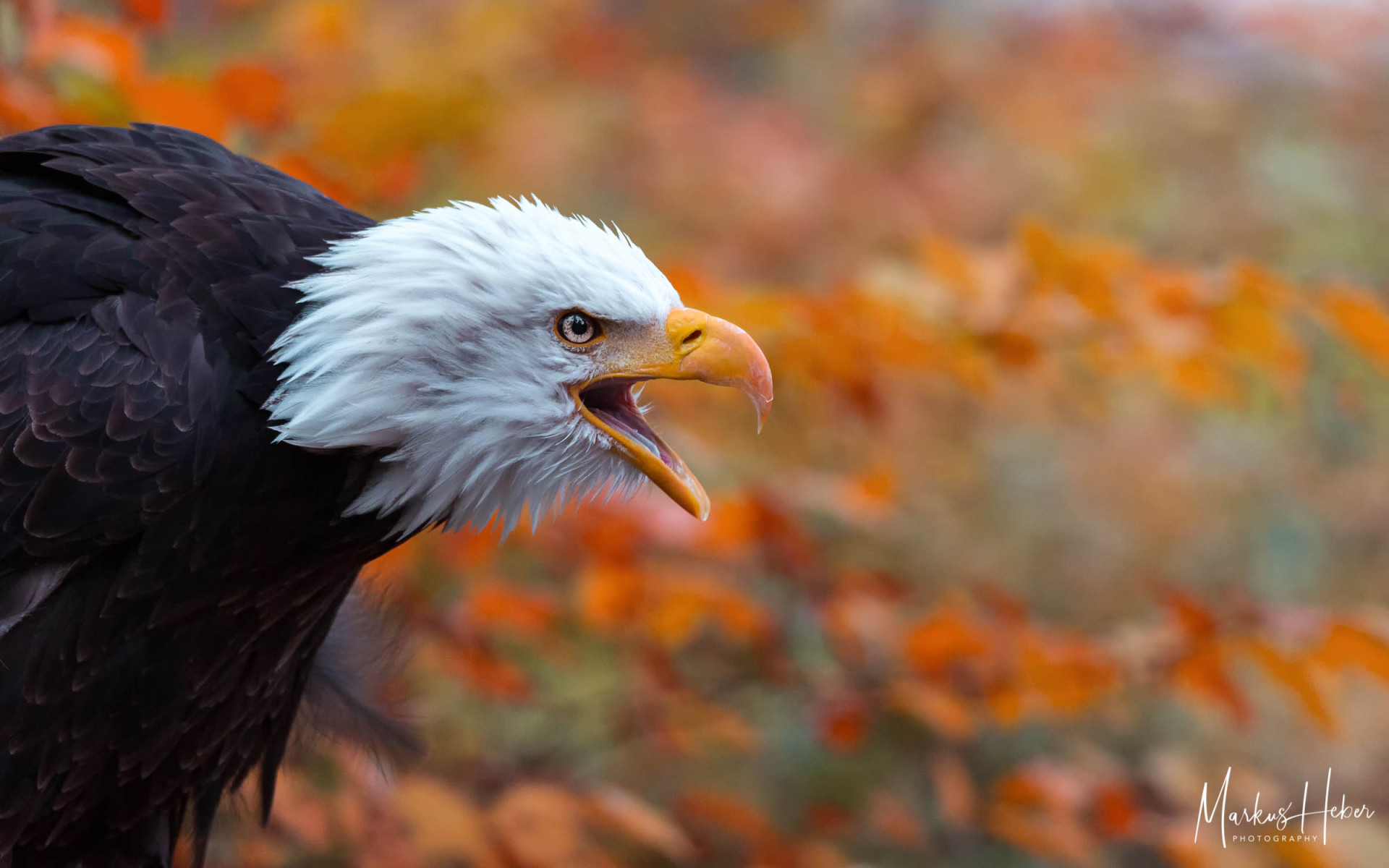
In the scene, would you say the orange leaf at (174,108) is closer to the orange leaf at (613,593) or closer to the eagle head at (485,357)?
the eagle head at (485,357)

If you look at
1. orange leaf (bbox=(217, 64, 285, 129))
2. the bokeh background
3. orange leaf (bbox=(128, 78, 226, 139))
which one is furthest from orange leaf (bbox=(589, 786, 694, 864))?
orange leaf (bbox=(217, 64, 285, 129))

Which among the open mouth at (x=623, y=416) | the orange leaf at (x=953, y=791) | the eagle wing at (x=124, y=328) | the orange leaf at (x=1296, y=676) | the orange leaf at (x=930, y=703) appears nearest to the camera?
the eagle wing at (x=124, y=328)

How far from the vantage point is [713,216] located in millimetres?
6020

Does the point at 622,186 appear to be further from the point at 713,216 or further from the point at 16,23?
the point at 16,23

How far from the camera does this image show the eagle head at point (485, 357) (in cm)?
169

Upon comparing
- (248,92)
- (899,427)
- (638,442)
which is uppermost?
(899,427)

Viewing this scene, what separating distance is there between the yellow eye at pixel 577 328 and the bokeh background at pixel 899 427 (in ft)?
1.55

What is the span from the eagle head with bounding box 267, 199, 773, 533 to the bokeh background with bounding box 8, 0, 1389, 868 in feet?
1.09

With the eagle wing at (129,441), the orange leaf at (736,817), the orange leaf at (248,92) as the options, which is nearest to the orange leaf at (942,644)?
the orange leaf at (736,817)

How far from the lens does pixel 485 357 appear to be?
1711 mm

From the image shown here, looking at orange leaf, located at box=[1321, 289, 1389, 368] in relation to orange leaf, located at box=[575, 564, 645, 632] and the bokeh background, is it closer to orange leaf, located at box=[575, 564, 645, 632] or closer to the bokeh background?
the bokeh background

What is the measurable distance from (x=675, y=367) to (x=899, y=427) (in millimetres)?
3827

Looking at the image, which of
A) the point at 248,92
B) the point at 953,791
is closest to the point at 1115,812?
the point at 953,791

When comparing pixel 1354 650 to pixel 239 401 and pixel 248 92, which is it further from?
pixel 248 92
